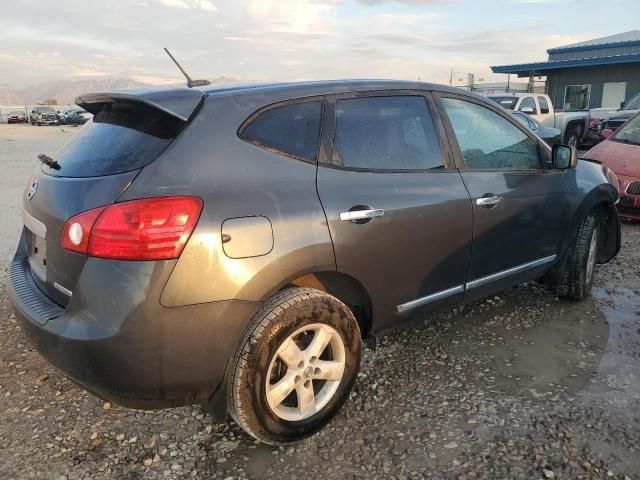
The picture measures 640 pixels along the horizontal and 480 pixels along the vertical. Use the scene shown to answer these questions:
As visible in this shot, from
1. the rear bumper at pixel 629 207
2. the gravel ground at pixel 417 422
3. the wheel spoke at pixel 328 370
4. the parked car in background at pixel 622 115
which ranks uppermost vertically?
the parked car in background at pixel 622 115

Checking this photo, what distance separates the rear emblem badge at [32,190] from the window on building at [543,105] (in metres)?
14.2

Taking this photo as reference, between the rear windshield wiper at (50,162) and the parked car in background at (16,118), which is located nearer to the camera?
the rear windshield wiper at (50,162)

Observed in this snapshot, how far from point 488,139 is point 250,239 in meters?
1.99

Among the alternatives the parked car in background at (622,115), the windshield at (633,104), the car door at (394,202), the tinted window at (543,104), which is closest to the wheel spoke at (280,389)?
the car door at (394,202)

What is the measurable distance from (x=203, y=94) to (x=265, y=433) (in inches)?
60.7

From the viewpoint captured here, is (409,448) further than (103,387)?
Yes

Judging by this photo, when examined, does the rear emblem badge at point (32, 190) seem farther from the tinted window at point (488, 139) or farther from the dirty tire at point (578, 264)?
the dirty tire at point (578, 264)

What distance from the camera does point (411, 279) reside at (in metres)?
2.88

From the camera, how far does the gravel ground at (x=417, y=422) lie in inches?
94.1

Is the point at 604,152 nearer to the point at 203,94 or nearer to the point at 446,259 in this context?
the point at 446,259

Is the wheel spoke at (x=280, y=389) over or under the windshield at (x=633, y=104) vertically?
under

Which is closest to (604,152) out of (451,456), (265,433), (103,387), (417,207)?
(417,207)

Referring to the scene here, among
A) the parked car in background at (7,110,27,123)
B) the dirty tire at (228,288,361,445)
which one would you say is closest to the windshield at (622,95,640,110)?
the dirty tire at (228,288,361,445)

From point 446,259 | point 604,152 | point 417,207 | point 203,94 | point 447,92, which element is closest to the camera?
point 203,94
